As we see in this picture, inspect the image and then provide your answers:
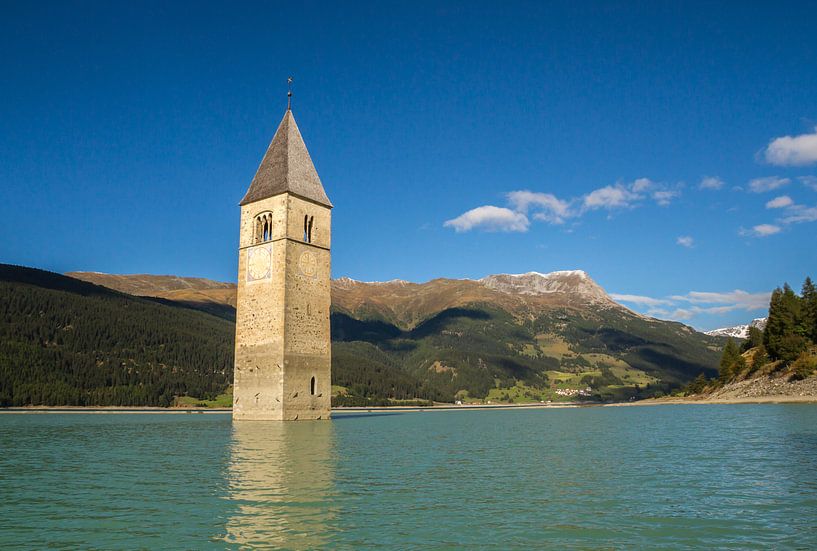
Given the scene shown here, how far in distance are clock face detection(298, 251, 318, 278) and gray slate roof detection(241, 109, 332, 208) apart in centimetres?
523

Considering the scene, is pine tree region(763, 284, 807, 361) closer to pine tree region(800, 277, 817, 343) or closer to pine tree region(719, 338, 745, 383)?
pine tree region(800, 277, 817, 343)

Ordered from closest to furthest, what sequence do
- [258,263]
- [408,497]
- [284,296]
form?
[408,497] < [284,296] < [258,263]

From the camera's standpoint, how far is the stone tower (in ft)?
182

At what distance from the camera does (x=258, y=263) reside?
5841 centimetres

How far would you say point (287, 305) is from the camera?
182 feet

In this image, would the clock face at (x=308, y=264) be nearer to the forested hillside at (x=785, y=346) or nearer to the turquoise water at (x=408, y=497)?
the turquoise water at (x=408, y=497)

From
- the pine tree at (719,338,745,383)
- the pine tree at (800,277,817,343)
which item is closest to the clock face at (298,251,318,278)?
the pine tree at (800,277,817,343)

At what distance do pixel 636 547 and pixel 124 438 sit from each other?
3751cm

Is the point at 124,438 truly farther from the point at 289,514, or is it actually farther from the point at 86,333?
the point at 86,333

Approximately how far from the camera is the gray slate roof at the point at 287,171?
59156 mm

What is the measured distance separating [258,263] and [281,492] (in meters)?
40.8

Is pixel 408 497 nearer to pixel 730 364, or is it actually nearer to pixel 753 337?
pixel 730 364

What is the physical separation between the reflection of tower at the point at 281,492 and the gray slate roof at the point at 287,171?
27531mm

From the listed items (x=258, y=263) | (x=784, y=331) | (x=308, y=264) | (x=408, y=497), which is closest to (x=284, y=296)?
(x=308, y=264)
